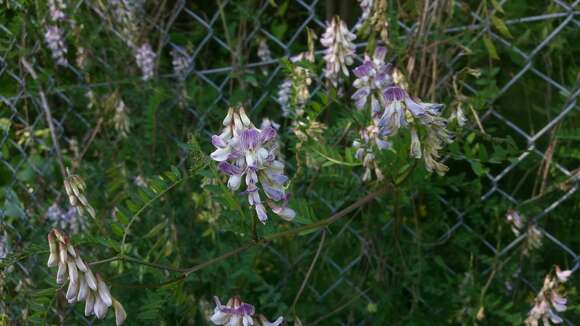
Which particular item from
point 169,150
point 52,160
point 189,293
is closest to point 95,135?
point 52,160

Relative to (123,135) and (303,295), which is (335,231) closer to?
(303,295)

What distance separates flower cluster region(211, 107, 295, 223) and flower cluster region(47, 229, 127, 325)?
0.83 ft

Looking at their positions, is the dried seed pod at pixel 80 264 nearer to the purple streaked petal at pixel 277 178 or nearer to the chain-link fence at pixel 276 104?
the purple streaked petal at pixel 277 178

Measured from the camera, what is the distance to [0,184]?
296 centimetres

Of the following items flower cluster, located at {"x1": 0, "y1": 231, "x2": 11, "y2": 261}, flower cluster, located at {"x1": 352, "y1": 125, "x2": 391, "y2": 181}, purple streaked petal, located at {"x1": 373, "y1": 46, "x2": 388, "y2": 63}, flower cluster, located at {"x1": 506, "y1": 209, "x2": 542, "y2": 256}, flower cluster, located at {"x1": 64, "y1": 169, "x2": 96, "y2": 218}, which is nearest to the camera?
flower cluster, located at {"x1": 64, "y1": 169, "x2": 96, "y2": 218}

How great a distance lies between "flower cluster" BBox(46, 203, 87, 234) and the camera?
2.33m

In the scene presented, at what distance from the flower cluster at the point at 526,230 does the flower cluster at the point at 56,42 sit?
1.45 meters

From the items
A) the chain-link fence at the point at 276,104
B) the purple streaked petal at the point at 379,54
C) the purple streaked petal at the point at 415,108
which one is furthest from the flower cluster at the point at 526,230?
the purple streaked petal at the point at 415,108

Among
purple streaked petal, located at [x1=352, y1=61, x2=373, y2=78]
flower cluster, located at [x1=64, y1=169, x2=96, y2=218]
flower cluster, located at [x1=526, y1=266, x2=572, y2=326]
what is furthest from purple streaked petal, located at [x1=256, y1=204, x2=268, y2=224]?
flower cluster, located at [x1=526, y1=266, x2=572, y2=326]

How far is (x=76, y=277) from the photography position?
1.16 metres

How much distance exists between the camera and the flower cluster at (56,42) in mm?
2422

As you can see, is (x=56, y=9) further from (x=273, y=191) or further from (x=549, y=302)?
(x=549, y=302)

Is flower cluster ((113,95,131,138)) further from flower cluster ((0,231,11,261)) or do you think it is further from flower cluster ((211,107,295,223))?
flower cluster ((211,107,295,223))

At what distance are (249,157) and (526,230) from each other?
3.31ft
